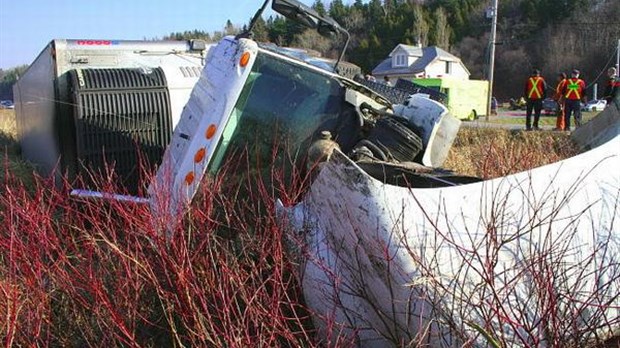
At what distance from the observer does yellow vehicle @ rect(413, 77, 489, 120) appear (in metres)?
27.8

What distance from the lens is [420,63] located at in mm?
56719

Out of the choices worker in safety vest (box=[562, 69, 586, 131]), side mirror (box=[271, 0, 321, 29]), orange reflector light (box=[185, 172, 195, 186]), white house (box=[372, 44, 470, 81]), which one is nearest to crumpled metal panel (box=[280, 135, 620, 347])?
orange reflector light (box=[185, 172, 195, 186])

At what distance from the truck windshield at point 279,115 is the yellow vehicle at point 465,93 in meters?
23.9

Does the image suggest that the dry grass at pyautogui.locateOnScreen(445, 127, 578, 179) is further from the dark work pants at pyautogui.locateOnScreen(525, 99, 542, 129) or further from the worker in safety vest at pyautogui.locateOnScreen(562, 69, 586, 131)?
the worker in safety vest at pyautogui.locateOnScreen(562, 69, 586, 131)

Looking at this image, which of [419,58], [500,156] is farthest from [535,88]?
[419,58]

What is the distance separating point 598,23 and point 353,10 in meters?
36.1

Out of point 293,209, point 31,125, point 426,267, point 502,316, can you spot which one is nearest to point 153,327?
point 293,209

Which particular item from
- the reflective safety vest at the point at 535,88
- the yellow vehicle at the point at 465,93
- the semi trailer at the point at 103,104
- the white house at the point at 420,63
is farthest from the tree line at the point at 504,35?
the semi trailer at the point at 103,104

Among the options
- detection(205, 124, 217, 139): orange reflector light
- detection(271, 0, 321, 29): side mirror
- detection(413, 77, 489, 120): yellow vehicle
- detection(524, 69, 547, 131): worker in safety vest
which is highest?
detection(271, 0, 321, 29): side mirror

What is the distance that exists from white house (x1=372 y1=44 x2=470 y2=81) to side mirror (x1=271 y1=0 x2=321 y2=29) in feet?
168

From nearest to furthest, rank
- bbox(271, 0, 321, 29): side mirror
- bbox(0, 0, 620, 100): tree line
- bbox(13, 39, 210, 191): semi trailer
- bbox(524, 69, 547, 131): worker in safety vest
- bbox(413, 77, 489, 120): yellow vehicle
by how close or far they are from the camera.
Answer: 1. bbox(271, 0, 321, 29): side mirror
2. bbox(13, 39, 210, 191): semi trailer
3. bbox(524, 69, 547, 131): worker in safety vest
4. bbox(413, 77, 489, 120): yellow vehicle
5. bbox(0, 0, 620, 100): tree line

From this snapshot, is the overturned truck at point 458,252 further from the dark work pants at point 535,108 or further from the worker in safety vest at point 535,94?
the worker in safety vest at point 535,94

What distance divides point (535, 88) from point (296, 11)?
1080cm

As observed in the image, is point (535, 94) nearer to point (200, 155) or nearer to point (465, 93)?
point (200, 155)
